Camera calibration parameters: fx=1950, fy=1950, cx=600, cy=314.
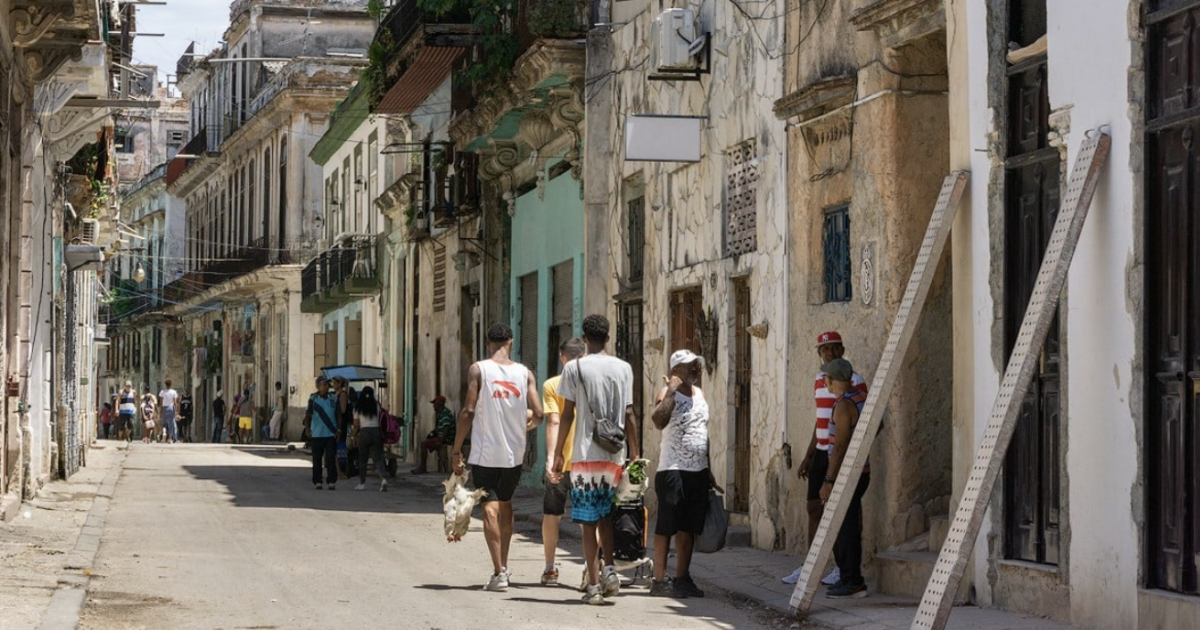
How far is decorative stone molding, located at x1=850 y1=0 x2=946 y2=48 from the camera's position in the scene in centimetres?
1212

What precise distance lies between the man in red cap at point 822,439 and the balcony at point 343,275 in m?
27.9

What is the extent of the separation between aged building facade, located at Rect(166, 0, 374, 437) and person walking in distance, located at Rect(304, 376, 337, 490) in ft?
80.3

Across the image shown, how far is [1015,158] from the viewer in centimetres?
1091

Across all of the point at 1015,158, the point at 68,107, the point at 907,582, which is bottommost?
the point at 907,582

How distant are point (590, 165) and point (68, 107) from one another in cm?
692

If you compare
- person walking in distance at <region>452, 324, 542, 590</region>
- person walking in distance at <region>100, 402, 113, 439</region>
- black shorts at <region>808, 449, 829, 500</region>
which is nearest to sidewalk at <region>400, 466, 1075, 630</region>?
black shorts at <region>808, 449, 829, 500</region>

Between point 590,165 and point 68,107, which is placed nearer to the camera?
point 590,165

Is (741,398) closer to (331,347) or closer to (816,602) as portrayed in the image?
(816,602)

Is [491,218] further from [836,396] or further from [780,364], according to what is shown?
A: [836,396]

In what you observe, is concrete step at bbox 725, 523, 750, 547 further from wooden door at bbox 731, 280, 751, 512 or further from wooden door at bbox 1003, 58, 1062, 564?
wooden door at bbox 1003, 58, 1062, 564

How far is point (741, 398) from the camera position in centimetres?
1628

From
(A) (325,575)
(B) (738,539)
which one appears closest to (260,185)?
(B) (738,539)

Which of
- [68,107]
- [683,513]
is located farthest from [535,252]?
[683,513]

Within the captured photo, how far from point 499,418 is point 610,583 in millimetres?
1540
